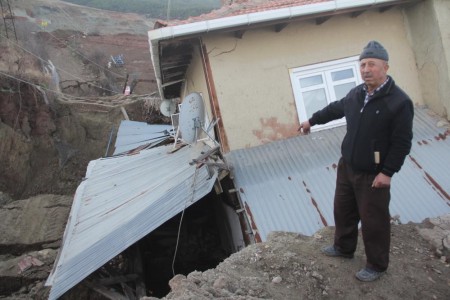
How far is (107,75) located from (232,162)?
29140mm

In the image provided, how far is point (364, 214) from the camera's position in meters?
3.06

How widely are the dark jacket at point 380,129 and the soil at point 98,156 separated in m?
1.01

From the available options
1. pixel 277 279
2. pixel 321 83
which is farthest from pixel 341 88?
pixel 277 279

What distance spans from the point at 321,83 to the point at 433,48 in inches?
82.0

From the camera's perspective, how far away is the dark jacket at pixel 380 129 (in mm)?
2797

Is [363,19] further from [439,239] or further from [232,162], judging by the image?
[439,239]

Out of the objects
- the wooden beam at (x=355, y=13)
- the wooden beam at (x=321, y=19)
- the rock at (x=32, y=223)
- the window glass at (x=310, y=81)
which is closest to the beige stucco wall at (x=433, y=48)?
the wooden beam at (x=355, y=13)

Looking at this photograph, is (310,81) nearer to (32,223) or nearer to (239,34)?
(239,34)

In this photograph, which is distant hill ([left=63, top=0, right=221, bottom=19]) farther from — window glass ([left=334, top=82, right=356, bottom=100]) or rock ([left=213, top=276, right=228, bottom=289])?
rock ([left=213, top=276, right=228, bottom=289])

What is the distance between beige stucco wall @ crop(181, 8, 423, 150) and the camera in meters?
6.62

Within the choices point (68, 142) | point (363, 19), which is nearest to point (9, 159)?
point (68, 142)

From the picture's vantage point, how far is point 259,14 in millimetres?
6066

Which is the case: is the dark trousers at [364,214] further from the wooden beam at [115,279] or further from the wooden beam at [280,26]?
the wooden beam at [115,279]

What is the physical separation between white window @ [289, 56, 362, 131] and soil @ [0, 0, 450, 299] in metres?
3.26
